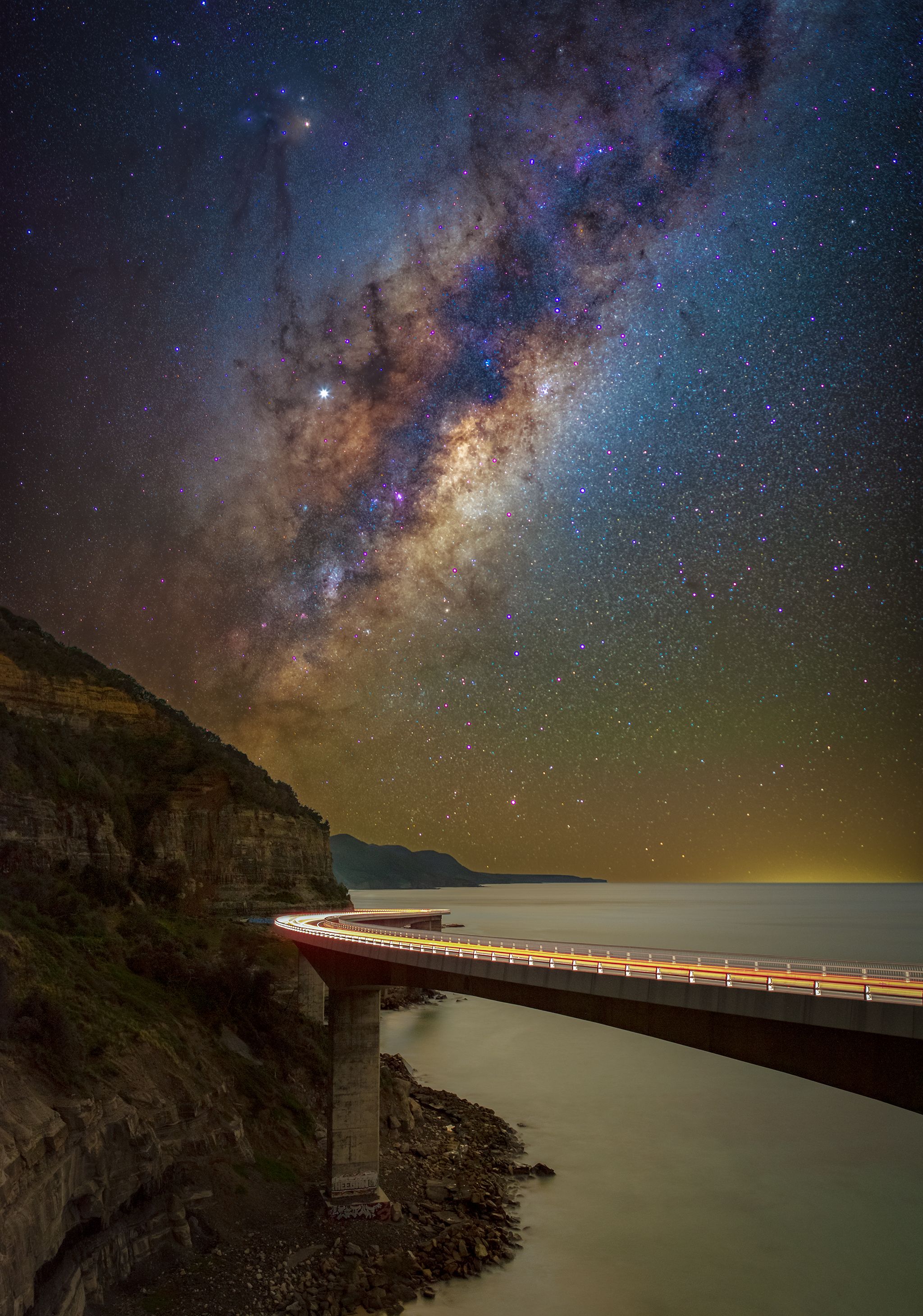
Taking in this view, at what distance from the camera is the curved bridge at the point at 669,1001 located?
16.9 meters

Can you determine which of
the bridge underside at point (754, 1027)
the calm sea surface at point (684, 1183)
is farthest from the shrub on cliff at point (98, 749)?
the bridge underside at point (754, 1027)

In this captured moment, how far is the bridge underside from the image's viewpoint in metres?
16.6

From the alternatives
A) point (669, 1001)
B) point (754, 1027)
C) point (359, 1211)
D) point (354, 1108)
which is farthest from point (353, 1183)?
point (754, 1027)

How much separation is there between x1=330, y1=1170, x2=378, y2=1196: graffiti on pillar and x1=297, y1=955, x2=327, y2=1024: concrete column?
624 inches

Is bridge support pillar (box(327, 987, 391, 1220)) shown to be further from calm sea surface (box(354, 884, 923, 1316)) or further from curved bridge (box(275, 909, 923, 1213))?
calm sea surface (box(354, 884, 923, 1316))

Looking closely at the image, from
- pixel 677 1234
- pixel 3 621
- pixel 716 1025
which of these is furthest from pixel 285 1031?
pixel 3 621

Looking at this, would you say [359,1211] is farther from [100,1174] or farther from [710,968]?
[710,968]

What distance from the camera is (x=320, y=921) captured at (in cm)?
5406

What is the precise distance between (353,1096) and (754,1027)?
20.3 m

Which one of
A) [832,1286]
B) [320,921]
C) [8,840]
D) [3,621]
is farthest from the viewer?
[3,621]

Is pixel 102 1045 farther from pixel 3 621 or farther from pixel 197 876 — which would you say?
pixel 3 621

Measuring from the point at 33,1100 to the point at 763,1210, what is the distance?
92.3 feet

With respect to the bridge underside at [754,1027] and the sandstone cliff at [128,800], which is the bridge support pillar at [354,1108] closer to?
the bridge underside at [754,1027]

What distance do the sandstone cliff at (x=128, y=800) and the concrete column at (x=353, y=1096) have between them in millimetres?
19443
